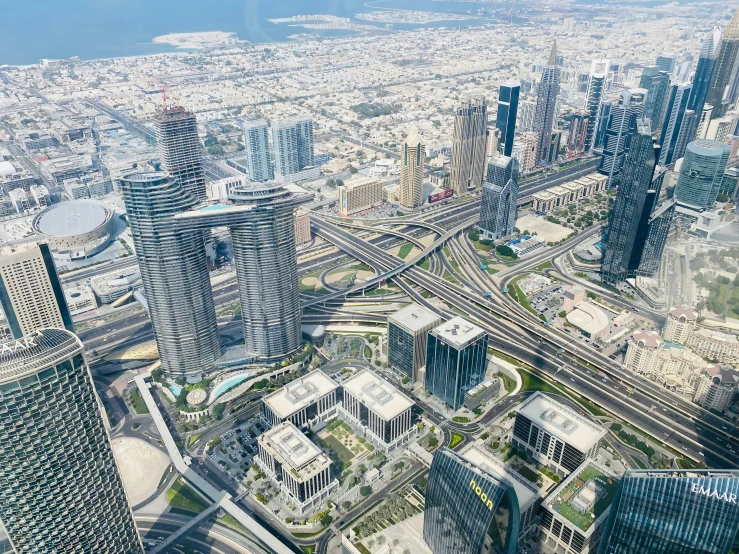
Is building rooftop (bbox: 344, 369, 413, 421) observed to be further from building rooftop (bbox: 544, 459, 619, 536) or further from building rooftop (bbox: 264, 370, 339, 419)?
building rooftop (bbox: 544, 459, 619, 536)

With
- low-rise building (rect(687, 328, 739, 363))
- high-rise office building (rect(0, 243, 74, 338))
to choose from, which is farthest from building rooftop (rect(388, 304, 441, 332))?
high-rise office building (rect(0, 243, 74, 338))

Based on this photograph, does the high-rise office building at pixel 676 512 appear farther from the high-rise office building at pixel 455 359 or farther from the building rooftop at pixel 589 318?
the building rooftop at pixel 589 318

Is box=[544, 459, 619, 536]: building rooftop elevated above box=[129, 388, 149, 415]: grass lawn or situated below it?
above

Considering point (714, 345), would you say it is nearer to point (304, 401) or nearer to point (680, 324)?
point (680, 324)

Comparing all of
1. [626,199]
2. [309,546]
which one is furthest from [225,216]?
[626,199]

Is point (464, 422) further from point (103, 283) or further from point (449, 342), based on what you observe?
point (103, 283)
